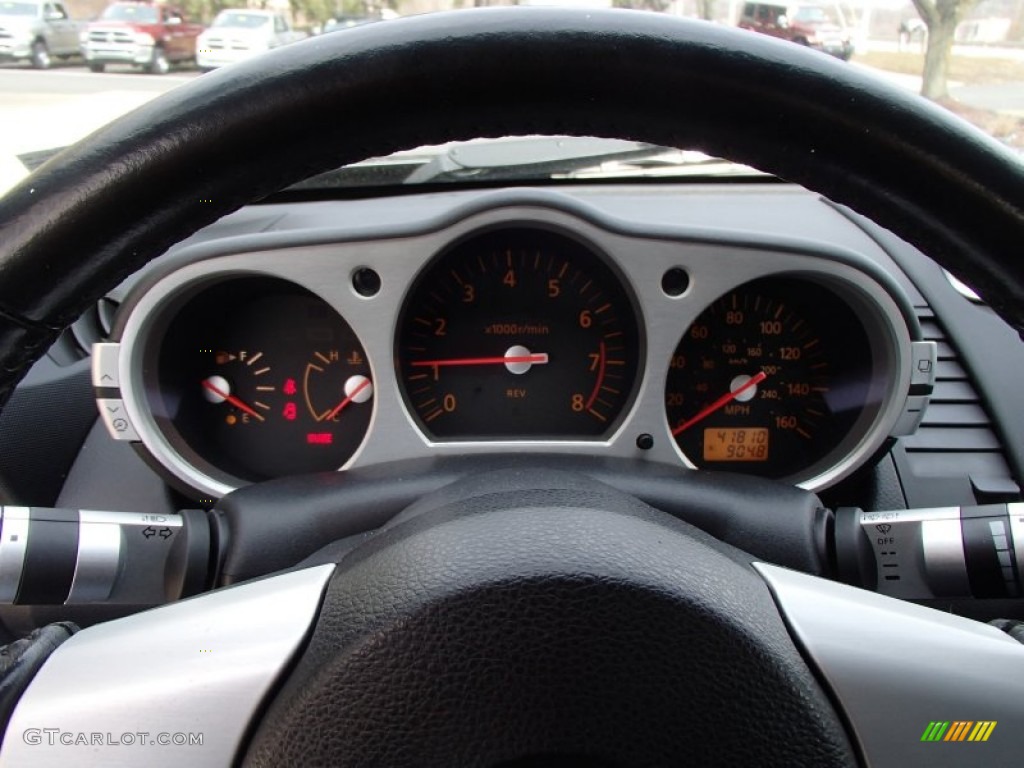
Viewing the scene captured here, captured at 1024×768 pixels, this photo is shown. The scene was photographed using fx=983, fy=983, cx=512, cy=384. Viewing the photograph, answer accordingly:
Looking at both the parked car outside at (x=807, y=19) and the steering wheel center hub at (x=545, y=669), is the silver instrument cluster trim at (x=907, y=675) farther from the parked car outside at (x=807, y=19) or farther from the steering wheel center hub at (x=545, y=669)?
the parked car outside at (x=807, y=19)

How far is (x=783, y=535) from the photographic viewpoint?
5.75 feet

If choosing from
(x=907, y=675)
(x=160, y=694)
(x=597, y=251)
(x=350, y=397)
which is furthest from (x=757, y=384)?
(x=160, y=694)

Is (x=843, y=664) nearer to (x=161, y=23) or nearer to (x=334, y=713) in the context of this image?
(x=334, y=713)

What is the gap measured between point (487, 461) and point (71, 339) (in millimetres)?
1176

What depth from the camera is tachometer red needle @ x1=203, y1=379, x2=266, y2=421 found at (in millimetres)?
2623

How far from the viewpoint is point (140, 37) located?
5305mm

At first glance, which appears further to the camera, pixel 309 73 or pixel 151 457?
pixel 151 457

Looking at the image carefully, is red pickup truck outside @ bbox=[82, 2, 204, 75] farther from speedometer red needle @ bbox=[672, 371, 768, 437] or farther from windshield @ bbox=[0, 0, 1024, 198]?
speedometer red needle @ bbox=[672, 371, 768, 437]

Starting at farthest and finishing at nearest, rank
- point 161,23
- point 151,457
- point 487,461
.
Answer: point 161,23 → point 151,457 → point 487,461

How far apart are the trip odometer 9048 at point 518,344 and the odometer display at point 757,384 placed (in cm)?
19

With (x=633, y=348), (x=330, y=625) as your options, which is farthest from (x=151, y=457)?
(x=330, y=625)

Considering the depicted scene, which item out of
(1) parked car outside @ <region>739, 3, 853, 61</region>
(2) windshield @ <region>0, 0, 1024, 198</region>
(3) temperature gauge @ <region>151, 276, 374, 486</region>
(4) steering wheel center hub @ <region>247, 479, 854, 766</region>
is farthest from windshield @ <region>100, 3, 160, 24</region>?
(4) steering wheel center hub @ <region>247, 479, 854, 766</region>

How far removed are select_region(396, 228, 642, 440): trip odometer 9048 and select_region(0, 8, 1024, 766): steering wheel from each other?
166 cm

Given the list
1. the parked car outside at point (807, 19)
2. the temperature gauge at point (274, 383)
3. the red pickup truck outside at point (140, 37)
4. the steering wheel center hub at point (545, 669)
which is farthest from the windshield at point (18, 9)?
the steering wheel center hub at point (545, 669)
